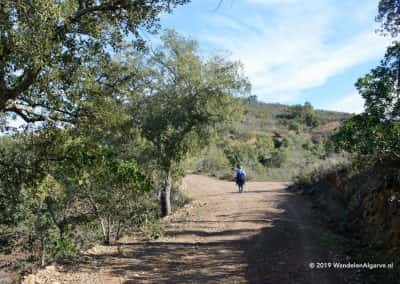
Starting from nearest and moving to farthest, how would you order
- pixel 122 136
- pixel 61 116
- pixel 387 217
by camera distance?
1. pixel 61 116
2. pixel 387 217
3. pixel 122 136

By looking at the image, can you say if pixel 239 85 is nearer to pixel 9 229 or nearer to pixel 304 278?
pixel 304 278

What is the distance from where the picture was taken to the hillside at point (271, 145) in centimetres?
2963

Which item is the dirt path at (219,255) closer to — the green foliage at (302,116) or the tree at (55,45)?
the tree at (55,45)

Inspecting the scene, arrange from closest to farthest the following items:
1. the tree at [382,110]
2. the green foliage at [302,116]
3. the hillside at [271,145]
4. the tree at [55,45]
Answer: the tree at [55,45], the tree at [382,110], the hillside at [271,145], the green foliage at [302,116]

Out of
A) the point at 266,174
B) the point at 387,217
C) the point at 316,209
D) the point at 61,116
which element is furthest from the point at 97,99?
the point at 266,174

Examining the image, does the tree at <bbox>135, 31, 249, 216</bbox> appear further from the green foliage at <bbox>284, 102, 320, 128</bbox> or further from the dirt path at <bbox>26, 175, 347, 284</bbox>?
the green foliage at <bbox>284, 102, 320, 128</bbox>

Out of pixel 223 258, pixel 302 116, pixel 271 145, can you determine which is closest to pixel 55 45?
pixel 223 258

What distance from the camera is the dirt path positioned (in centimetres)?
842

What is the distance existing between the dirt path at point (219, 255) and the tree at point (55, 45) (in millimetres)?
3527

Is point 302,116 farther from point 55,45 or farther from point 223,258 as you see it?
point 55,45

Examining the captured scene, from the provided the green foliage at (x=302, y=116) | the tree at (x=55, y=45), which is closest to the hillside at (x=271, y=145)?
the green foliage at (x=302, y=116)

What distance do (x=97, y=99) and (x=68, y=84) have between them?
3.36 ft

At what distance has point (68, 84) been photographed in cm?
777

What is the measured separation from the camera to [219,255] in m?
10.0
